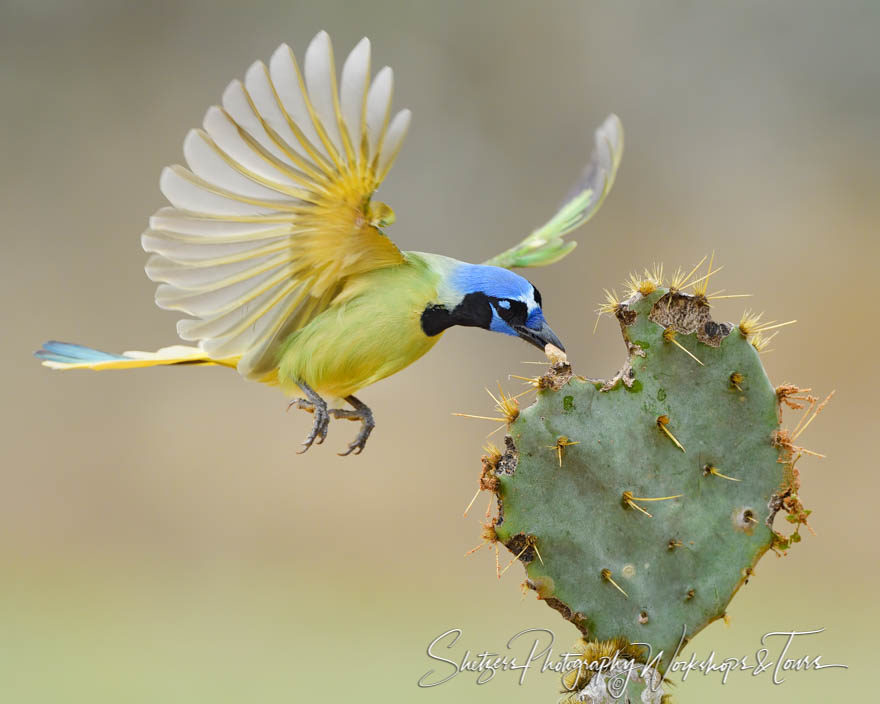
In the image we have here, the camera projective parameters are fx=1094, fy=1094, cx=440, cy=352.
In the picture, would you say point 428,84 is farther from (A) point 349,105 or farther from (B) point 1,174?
(A) point 349,105

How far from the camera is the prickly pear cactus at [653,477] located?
1.69 m

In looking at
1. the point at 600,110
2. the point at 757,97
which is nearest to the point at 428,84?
the point at 600,110

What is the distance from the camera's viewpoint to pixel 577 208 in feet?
9.24

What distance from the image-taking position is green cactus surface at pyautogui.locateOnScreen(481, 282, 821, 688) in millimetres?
1687

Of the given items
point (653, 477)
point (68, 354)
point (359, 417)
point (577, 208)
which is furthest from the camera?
point (577, 208)

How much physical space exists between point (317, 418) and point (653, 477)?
71 cm

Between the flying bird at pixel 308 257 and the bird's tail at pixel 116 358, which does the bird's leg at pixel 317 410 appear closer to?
the flying bird at pixel 308 257

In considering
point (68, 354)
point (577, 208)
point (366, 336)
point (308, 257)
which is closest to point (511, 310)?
point (366, 336)

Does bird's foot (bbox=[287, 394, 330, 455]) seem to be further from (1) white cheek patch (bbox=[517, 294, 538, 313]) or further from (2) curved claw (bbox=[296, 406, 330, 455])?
(1) white cheek patch (bbox=[517, 294, 538, 313])

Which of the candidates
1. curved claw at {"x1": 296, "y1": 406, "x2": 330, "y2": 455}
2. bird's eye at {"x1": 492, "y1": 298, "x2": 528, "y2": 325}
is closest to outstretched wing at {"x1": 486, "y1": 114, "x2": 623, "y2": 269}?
bird's eye at {"x1": 492, "y1": 298, "x2": 528, "y2": 325}

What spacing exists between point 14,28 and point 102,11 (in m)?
0.69

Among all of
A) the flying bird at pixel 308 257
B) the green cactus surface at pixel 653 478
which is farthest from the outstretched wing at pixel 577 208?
the green cactus surface at pixel 653 478

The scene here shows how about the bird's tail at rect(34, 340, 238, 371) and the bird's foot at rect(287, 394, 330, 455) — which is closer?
the bird's foot at rect(287, 394, 330, 455)

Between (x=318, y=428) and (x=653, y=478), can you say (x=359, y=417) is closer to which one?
(x=318, y=428)
